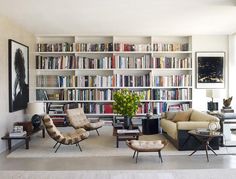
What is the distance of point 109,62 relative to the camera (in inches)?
359

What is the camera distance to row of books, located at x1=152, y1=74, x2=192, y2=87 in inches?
362

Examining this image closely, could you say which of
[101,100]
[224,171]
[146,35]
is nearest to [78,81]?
[101,100]

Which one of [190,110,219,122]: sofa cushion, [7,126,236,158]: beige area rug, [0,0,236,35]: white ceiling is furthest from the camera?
[190,110,219,122]: sofa cushion

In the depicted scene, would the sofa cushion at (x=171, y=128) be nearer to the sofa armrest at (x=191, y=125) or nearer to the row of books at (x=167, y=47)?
the sofa armrest at (x=191, y=125)

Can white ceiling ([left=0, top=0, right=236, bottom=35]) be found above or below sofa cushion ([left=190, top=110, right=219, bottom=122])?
above

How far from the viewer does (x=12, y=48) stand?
6.75m

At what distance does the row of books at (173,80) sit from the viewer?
30.2 ft

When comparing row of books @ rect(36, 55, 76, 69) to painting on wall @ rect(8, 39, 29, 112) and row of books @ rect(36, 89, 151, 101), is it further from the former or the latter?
painting on wall @ rect(8, 39, 29, 112)

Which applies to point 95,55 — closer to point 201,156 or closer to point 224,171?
point 201,156

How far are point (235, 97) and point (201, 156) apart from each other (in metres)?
4.12

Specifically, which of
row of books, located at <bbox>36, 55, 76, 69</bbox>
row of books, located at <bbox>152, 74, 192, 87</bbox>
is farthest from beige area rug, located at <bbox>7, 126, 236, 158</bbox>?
row of books, located at <bbox>36, 55, 76, 69</bbox>

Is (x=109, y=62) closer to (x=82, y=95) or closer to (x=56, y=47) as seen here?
(x=82, y=95)

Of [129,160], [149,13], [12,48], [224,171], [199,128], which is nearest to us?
[224,171]

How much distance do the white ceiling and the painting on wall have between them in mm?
641
